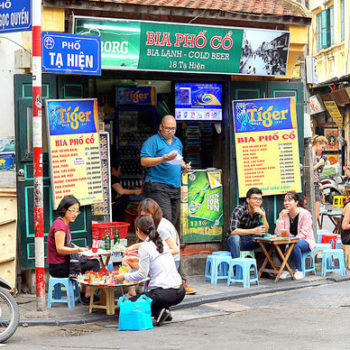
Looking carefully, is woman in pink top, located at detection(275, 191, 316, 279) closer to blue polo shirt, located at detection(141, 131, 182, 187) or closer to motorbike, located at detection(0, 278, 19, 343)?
blue polo shirt, located at detection(141, 131, 182, 187)

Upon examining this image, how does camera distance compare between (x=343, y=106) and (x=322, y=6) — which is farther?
(x=322, y=6)

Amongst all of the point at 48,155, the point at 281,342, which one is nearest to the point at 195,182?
the point at 48,155

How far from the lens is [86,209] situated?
1000cm

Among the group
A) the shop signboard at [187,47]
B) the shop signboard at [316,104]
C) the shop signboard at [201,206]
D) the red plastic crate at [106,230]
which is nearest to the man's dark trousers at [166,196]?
the red plastic crate at [106,230]

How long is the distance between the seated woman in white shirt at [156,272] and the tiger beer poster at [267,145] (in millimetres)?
3409

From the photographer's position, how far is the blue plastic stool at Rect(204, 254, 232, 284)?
1028cm

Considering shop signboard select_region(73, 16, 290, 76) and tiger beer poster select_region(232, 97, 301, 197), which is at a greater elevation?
shop signboard select_region(73, 16, 290, 76)

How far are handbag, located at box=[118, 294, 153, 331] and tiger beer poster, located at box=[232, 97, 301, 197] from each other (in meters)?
3.83

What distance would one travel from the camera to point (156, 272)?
25.9 ft

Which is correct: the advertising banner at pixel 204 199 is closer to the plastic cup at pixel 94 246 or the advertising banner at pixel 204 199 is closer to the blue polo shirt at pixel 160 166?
the blue polo shirt at pixel 160 166

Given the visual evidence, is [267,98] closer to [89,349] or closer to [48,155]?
[48,155]

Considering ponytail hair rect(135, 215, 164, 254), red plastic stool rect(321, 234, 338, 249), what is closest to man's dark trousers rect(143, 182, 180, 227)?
ponytail hair rect(135, 215, 164, 254)

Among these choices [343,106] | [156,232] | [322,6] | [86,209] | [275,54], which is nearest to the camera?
[156,232]

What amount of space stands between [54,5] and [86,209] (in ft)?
8.86
